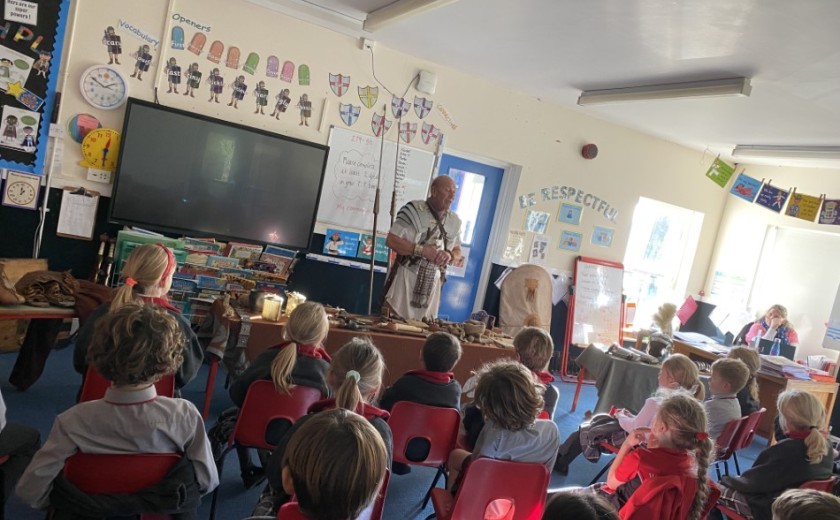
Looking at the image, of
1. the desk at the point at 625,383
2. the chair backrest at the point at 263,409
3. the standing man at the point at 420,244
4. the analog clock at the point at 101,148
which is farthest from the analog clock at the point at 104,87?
the desk at the point at 625,383

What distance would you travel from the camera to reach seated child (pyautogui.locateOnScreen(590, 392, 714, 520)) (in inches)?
85.8

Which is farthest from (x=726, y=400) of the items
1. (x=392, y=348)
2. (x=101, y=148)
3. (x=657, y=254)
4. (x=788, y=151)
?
(x=657, y=254)

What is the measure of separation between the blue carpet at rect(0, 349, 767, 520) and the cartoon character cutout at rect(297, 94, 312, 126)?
2.12 m

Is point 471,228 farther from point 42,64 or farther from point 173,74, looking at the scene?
point 42,64

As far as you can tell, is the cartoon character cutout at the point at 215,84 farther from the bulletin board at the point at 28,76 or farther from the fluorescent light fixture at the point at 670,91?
the fluorescent light fixture at the point at 670,91

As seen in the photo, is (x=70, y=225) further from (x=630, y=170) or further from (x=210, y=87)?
(x=630, y=170)

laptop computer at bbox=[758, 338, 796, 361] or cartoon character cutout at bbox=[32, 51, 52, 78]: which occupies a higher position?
cartoon character cutout at bbox=[32, 51, 52, 78]

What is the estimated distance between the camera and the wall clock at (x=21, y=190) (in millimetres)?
4027

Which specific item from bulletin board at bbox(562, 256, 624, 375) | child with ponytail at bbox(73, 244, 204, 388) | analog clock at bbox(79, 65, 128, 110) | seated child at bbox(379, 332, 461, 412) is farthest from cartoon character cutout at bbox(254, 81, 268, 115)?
bulletin board at bbox(562, 256, 624, 375)

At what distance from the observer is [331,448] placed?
3.97 feet

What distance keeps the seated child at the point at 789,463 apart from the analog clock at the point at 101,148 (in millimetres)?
4325

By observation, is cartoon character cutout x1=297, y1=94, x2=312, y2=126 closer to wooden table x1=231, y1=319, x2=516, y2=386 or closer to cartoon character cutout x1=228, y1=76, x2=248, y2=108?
cartoon character cutout x1=228, y1=76, x2=248, y2=108

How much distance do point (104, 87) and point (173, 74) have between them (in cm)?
48

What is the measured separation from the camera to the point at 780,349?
6.20 metres
